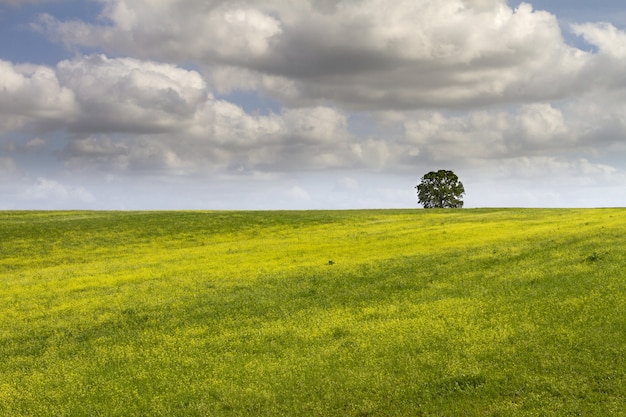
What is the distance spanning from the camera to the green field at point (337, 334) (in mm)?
14891

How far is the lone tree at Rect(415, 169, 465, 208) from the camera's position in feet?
370

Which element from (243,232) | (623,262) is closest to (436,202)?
(243,232)

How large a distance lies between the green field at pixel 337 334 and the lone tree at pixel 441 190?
76.6 metres

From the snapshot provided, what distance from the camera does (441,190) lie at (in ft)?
371

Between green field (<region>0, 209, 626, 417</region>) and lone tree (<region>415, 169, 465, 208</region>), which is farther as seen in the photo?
lone tree (<region>415, 169, 465, 208</region>)

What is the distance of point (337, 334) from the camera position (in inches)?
771

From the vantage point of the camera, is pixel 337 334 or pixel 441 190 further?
pixel 441 190

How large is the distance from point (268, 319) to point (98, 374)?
680 centimetres

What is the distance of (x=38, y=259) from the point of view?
154 ft

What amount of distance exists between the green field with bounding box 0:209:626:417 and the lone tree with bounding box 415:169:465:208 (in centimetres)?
7656

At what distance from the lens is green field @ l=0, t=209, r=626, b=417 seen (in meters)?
14.9

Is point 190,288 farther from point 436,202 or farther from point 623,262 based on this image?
point 436,202

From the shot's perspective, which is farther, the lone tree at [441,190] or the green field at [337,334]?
the lone tree at [441,190]

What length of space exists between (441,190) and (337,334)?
319 feet
